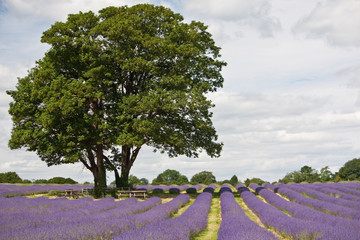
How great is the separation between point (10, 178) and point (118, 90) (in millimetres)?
23607

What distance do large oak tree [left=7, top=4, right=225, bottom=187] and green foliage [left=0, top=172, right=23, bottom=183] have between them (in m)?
19.6

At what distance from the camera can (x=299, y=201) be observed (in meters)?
18.7

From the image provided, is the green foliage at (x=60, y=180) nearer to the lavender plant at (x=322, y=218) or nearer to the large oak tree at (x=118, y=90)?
the large oak tree at (x=118, y=90)

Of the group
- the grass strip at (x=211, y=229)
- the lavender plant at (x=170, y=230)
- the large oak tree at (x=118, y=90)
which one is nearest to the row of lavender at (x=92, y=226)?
the lavender plant at (x=170, y=230)

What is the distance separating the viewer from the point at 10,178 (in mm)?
41500

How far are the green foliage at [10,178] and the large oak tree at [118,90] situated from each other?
1958 centimetres

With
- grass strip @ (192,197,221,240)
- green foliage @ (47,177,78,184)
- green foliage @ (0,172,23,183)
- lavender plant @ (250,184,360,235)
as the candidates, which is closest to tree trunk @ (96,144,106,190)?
grass strip @ (192,197,221,240)

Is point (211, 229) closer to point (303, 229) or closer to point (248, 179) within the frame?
point (303, 229)

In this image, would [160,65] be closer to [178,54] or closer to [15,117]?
[178,54]

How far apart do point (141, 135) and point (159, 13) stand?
8.77 metres

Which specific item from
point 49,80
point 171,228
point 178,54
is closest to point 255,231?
point 171,228

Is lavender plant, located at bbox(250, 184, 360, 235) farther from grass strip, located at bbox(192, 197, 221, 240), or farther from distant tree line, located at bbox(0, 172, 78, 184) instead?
distant tree line, located at bbox(0, 172, 78, 184)

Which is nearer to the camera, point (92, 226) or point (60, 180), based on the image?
point (92, 226)

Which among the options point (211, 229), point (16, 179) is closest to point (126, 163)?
point (211, 229)
